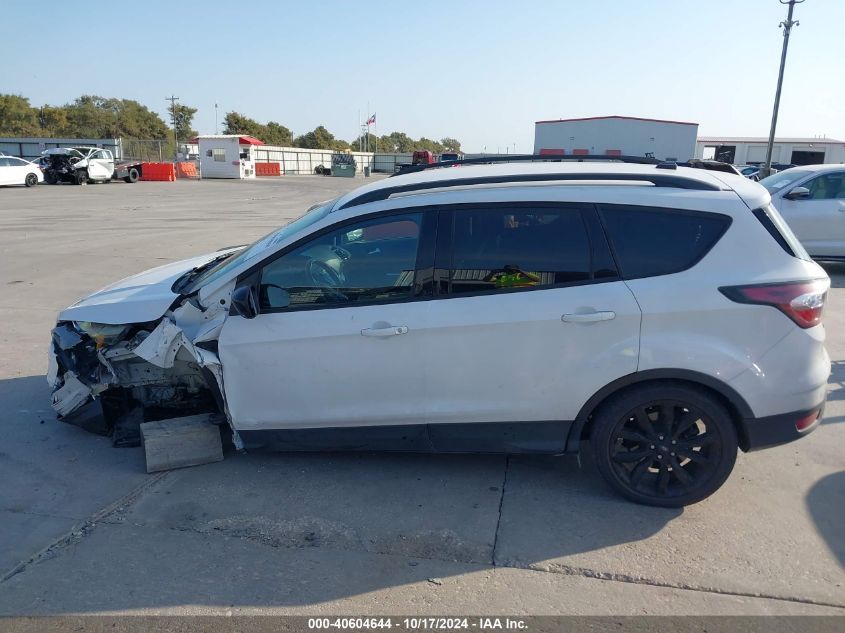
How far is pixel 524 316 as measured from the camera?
11.8 ft

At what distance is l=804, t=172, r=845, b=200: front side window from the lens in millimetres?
10422

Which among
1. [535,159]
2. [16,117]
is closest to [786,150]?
[535,159]

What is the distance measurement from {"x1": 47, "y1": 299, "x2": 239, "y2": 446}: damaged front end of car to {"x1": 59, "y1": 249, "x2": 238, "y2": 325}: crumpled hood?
0.10 m

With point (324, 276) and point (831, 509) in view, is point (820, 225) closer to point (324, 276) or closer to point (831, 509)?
point (831, 509)

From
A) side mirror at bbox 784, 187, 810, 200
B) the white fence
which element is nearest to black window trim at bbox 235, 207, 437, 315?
side mirror at bbox 784, 187, 810, 200

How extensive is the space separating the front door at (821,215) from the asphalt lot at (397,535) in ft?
20.9

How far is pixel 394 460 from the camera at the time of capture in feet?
14.3

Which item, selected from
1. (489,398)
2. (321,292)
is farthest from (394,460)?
(321,292)

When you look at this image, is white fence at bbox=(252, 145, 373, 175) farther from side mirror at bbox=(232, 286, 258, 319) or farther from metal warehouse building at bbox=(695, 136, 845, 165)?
side mirror at bbox=(232, 286, 258, 319)

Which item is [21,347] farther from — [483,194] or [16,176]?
[16,176]

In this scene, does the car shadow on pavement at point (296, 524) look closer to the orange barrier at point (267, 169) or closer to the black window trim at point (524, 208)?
the black window trim at point (524, 208)

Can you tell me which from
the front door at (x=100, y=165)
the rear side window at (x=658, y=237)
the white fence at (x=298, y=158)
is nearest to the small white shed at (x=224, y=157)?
the white fence at (x=298, y=158)

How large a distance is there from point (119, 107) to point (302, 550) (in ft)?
331

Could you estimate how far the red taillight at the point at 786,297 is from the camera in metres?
3.46
